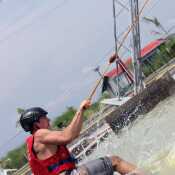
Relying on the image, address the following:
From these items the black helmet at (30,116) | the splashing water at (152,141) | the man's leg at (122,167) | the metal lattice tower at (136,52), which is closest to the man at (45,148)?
the black helmet at (30,116)

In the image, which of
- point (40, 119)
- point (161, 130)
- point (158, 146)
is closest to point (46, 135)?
point (40, 119)

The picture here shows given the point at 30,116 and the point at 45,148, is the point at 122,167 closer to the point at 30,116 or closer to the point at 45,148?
the point at 45,148

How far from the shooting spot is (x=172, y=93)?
645 inches

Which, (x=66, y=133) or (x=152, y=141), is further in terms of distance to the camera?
(x=152, y=141)

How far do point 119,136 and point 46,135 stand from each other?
879 cm

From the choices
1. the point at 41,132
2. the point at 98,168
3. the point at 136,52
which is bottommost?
the point at 98,168

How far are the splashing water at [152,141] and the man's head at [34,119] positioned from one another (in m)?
1.56

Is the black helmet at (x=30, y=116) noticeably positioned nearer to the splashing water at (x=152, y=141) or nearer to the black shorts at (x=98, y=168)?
the black shorts at (x=98, y=168)

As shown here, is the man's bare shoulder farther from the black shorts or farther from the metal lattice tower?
the metal lattice tower

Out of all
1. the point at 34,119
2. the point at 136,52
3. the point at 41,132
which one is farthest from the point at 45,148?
the point at 136,52

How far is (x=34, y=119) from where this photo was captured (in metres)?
6.24

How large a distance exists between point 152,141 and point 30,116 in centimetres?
492

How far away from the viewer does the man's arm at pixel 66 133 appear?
5.95m

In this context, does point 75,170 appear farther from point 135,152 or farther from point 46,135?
point 135,152
